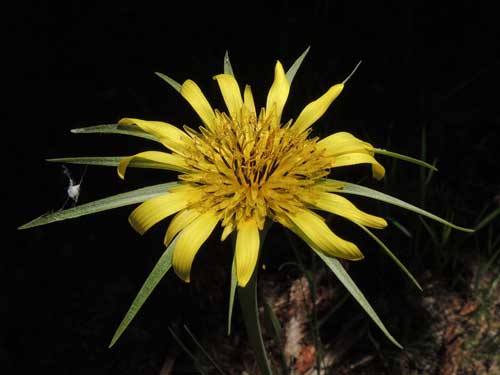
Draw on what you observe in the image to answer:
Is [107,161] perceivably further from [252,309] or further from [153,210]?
[252,309]

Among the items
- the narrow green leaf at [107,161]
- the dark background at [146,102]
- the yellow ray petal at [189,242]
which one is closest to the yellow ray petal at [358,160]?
the yellow ray petal at [189,242]

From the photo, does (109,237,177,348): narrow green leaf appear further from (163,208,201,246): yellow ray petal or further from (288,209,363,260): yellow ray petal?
(288,209,363,260): yellow ray petal

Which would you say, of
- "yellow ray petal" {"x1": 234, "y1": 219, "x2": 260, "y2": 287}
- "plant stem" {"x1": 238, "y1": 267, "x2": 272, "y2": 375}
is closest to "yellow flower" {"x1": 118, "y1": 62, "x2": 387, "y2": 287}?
"yellow ray petal" {"x1": 234, "y1": 219, "x2": 260, "y2": 287}

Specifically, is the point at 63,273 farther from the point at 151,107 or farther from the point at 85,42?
the point at 85,42

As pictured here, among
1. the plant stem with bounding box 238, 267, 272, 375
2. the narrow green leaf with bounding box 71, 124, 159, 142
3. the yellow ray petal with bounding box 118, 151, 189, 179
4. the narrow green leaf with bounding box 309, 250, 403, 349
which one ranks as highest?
the narrow green leaf with bounding box 71, 124, 159, 142

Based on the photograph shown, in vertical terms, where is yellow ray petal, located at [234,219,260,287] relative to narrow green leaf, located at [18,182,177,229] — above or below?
below

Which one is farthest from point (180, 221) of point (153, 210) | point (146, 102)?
point (146, 102)

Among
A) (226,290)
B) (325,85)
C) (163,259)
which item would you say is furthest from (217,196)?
(325,85)
